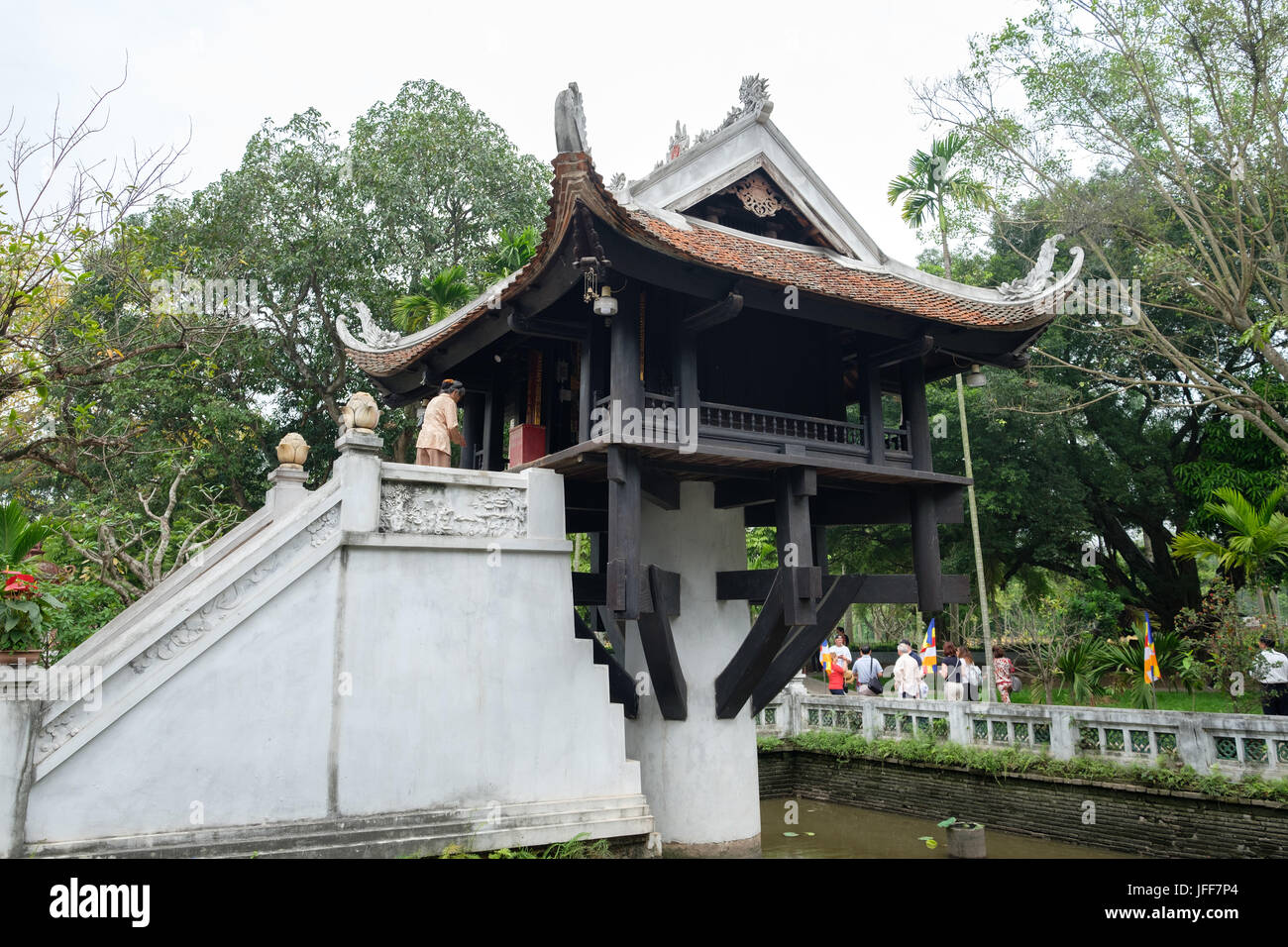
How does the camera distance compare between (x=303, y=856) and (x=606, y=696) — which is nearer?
(x=303, y=856)

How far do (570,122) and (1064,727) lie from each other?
10116 mm

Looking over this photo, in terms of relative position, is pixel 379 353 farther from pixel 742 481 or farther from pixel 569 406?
pixel 742 481

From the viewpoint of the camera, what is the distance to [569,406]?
1153 cm

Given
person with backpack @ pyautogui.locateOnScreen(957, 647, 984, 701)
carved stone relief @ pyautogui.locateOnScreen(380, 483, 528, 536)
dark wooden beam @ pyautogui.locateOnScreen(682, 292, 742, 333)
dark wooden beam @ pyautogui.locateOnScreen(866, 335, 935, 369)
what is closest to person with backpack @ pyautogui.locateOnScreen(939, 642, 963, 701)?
person with backpack @ pyautogui.locateOnScreen(957, 647, 984, 701)

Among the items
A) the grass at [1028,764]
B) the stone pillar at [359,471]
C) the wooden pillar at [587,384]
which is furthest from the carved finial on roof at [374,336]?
the grass at [1028,764]

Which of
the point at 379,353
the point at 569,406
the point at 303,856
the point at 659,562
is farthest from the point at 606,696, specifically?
the point at 379,353

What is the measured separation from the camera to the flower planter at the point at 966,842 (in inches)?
414

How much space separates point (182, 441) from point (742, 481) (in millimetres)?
16068

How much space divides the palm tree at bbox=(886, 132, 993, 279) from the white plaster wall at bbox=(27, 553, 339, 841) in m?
17.9

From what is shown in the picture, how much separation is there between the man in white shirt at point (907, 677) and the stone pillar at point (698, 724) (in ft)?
19.7

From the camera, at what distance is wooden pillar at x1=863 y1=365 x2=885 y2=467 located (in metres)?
10.3

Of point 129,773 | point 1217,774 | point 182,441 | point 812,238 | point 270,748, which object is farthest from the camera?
point 182,441

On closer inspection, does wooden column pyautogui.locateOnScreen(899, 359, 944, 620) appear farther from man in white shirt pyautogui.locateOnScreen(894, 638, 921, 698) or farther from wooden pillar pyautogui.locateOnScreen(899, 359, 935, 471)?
man in white shirt pyautogui.locateOnScreen(894, 638, 921, 698)

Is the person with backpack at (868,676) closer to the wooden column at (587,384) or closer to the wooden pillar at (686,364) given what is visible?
the wooden pillar at (686,364)
